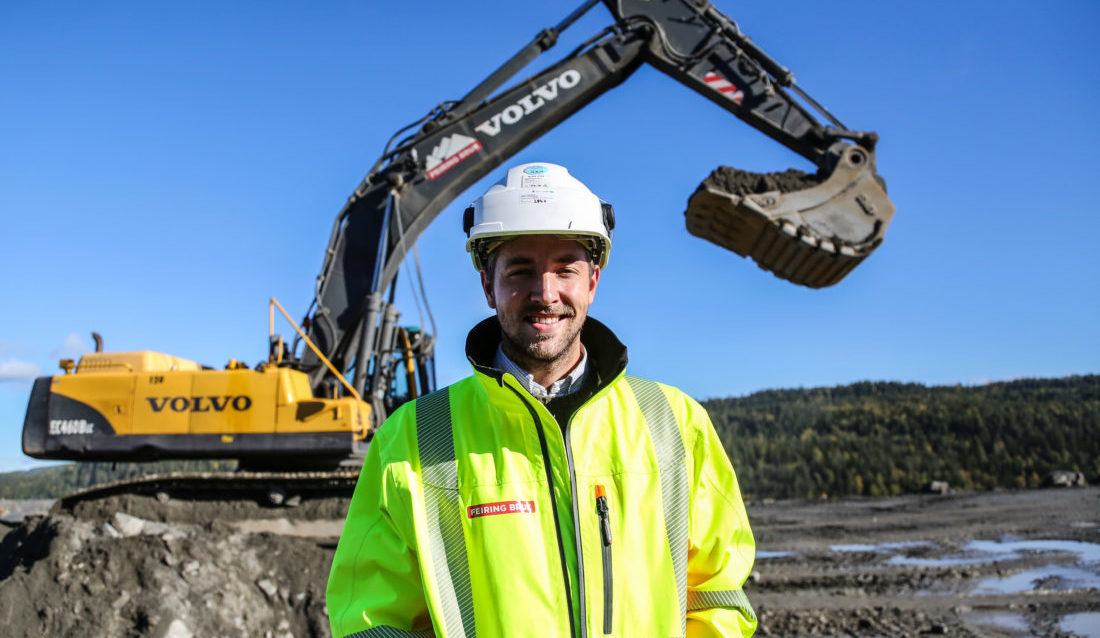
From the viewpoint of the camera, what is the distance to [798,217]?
6.86 metres

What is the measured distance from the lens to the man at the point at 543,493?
148cm

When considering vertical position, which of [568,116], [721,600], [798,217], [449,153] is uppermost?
[568,116]

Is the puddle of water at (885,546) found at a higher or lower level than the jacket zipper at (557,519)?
lower

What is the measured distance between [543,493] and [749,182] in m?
5.90

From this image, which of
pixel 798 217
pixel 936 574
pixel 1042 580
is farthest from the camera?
pixel 936 574

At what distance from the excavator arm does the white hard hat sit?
522 cm

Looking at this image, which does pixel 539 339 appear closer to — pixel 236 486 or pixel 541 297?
pixel 541 297

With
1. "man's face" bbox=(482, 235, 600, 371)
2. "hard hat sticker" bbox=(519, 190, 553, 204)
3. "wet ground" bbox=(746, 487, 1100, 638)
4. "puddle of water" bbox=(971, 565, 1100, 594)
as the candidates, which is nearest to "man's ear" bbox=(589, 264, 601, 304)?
"man's face" bbox=(482, 235, 600, 371)

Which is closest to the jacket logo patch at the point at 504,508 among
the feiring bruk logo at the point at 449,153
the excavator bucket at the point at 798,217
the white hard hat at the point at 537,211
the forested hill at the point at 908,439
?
the white hard hat at the point at 537,211

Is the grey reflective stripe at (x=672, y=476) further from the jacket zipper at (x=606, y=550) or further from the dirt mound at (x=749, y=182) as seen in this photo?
the dirt mound at (x=749, y=182)

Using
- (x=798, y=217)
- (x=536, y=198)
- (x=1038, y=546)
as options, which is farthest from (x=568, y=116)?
(x=1038, y=546)

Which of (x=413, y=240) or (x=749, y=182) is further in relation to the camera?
(x=413, y=240)

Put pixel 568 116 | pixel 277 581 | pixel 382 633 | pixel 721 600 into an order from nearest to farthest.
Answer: pixel 382 633, pixel 721 600, pixel 277 581, pixel 568 116

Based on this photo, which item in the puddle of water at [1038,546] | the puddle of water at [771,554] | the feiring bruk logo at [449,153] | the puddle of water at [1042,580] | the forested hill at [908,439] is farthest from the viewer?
the forested hill at [908,439]
